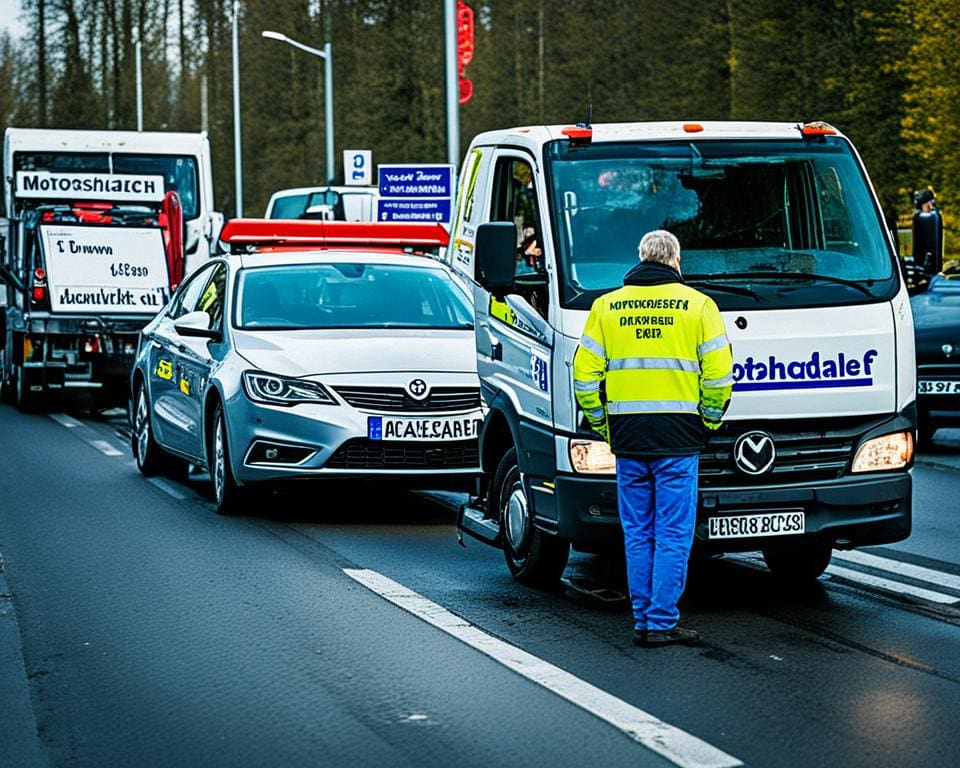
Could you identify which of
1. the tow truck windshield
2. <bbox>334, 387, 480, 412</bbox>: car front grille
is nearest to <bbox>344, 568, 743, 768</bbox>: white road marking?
<bbox>334, 387, 480, 412</bbox>: car front grille

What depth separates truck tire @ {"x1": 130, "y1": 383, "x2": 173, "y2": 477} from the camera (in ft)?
48.9

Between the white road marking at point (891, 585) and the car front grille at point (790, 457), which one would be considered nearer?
the car front grille at point (790, 457)

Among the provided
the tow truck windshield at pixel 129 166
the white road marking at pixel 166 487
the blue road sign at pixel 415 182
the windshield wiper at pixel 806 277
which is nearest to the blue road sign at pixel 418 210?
the blue road sign at pixel 415 182

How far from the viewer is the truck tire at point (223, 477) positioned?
12.3 meters

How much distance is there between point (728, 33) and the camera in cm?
5734

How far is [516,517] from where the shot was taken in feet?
30.9

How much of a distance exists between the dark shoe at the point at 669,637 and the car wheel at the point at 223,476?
478 cm

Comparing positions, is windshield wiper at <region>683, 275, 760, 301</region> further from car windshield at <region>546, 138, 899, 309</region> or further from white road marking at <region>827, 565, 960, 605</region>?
white road marking at <region>827, 565, 960, 605</region>

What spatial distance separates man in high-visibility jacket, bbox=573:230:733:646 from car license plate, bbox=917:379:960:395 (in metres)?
8.67

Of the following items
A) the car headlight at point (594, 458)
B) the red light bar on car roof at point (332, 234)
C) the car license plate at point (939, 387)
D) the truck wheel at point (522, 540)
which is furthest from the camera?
the car license plate at point (939, 387)

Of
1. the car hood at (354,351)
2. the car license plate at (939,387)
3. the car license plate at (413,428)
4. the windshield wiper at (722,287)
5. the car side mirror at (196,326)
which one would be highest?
the windshield wiper at (722,287)

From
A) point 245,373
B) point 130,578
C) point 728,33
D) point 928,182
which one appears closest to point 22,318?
point 245,373

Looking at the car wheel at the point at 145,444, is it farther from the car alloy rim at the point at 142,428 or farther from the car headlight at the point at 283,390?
the car headlight at the point at 283,390

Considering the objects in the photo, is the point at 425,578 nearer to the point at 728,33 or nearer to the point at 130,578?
the point at 130,578
